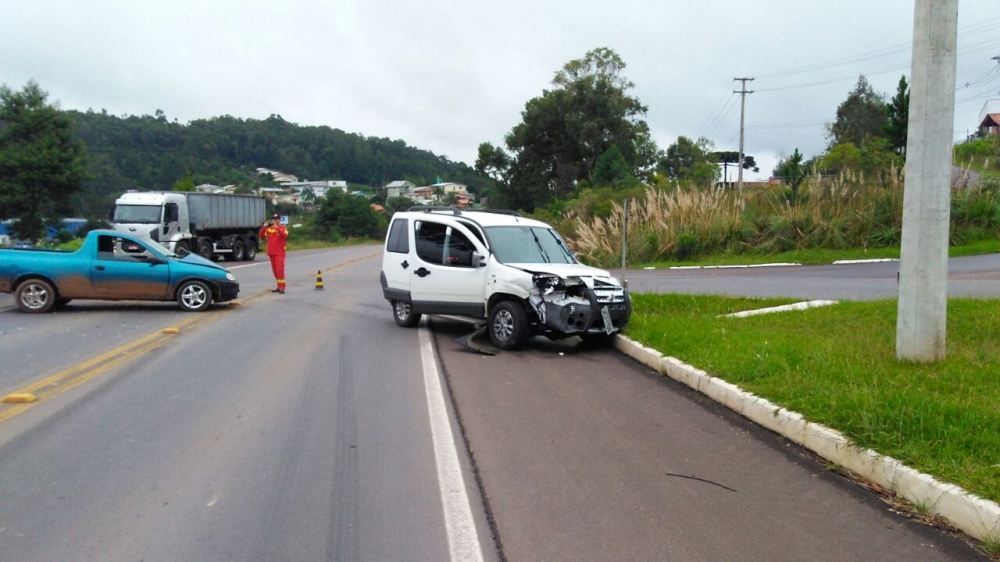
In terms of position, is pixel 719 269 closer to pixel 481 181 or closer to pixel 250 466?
pixel 250 466

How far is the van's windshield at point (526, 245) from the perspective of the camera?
1225cm

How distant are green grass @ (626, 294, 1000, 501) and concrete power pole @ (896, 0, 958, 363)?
39cm

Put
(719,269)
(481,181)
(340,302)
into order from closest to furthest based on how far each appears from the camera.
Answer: (340,302)
(719,269)
(481,181)

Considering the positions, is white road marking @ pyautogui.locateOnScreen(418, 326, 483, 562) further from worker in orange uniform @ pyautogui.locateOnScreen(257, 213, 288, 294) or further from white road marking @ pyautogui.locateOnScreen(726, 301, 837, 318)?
worker in orange uniform @ pyautogui.locateOnScreen(257, 213, 288, 294)

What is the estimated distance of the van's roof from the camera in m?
12.9

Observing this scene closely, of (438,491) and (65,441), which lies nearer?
(438,491)

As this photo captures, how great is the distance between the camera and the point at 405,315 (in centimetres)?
1393

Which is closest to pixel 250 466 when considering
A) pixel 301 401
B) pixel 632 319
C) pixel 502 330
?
pixel 301 401

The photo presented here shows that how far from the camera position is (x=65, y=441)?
267 inches

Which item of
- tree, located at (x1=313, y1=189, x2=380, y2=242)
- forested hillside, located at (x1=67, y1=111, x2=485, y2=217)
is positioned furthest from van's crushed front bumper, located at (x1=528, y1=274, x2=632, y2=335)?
tree, located at (x1=313, y1=189, x2=380, y2=242)

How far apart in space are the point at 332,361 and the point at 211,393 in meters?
2.22

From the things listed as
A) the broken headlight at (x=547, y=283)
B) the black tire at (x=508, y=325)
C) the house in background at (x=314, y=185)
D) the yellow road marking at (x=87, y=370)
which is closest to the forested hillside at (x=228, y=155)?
the house in background at (x=314, y=185)

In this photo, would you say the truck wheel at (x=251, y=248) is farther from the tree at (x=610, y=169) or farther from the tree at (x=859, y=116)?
the tree at (x=859, y=116)

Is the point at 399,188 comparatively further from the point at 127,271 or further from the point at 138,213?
the point at 127,271
